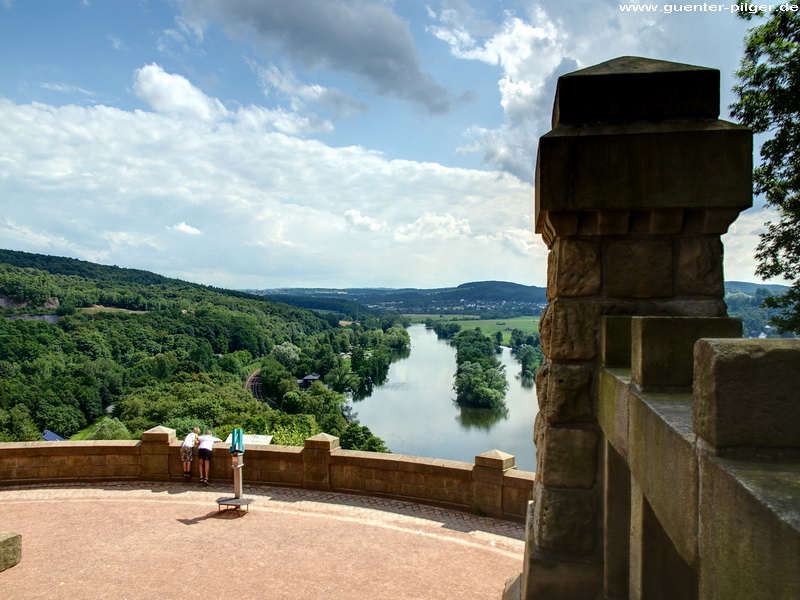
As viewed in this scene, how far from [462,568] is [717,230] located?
5.01 metres

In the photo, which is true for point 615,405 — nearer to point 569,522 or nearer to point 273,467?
point 569,522

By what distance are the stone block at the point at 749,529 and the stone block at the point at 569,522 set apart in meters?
1.64

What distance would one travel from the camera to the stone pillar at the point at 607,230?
2.35 metres

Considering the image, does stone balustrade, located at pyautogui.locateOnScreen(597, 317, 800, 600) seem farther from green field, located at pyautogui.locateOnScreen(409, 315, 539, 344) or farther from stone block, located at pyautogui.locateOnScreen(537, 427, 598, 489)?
green field, located at pyautogui.locateOnScreen(409, 315, 539, 344)

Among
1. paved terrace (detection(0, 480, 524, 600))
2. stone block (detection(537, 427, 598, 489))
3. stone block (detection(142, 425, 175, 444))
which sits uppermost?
stone block (detection(537, 427, 598, 489))

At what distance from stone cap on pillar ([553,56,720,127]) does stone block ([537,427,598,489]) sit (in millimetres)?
1515

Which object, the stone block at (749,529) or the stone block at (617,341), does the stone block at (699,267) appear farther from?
the stone block at (749,529)

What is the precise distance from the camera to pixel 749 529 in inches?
33.7

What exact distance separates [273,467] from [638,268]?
7855 mm

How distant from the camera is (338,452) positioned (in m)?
8.73

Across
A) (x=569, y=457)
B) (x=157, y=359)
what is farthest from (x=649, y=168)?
(x=157, y=359)

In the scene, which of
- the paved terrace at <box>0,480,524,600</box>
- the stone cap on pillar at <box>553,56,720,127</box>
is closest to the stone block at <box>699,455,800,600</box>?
the stone cap on pillar at <box>553,56,720,127</box>

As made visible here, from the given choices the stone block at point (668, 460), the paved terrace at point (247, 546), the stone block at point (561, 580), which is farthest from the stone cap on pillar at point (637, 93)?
the paved terrace at point (247, 546)

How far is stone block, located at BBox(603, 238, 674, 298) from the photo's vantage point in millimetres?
2480
